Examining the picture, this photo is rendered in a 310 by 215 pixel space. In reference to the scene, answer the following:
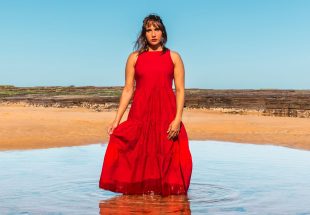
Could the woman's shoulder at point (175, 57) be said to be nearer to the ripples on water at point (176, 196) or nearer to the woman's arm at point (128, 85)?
the woman's arm at point (128, 85)

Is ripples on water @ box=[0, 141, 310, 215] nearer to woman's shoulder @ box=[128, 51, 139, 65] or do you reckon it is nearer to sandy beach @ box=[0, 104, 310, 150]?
woman's shoulder @ box=[128, 51, 139, 65]

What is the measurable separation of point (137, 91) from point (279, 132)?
12425mm

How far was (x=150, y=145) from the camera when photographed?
7172 millimetres

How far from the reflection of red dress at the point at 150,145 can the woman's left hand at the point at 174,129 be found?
0.10 meters

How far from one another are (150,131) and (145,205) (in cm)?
90

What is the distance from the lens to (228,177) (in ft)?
30.5

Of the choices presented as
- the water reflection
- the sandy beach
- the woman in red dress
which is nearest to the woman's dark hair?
the woman in red dress

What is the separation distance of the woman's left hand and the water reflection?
737 mm

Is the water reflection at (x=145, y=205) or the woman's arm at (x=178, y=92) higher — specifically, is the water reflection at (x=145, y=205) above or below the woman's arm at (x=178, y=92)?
below

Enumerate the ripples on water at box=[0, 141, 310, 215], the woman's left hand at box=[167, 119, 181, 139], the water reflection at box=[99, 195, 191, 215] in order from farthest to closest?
the woman's left hand at box=[167, 119, 181, 139] → the ripples on water at box=[0, 141, 310, 215] → the water reflection at box=[99, 195, 191, 215]

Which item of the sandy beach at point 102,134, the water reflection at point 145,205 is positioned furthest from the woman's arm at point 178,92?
the sandy beach at point 102,134

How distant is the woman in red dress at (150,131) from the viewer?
707 centimetres

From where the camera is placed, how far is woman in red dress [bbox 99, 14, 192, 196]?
23.2 feet

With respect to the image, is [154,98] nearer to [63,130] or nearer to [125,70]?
[125,70]
